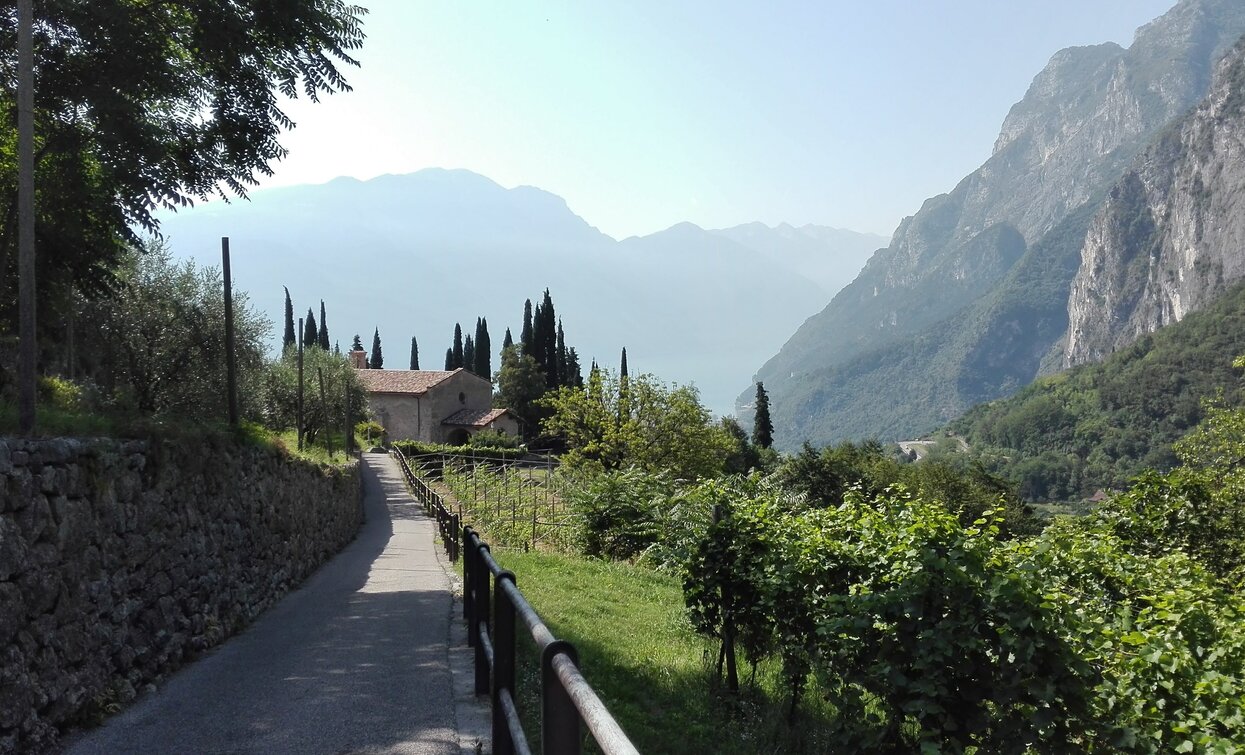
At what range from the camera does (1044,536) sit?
591 cm

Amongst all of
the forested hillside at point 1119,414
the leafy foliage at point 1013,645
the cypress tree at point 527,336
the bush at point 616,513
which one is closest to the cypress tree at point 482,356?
the cypress tree at point 527,336

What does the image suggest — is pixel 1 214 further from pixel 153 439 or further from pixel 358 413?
pixel 358 413

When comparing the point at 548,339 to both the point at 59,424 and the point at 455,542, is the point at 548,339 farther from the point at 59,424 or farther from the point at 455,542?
the point at 59,424

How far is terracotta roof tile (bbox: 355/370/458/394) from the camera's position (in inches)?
2827

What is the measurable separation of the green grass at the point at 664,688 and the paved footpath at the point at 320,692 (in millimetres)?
726

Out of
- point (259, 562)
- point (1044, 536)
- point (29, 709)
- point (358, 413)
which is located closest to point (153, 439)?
point (29, 709)

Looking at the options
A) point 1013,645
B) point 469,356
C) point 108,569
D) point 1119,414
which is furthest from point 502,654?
point 1119,414

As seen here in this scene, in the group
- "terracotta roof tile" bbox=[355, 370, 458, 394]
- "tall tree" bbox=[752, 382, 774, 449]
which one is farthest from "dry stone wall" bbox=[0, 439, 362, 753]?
"tall tree" bbox=[752, 382, 774, 449]

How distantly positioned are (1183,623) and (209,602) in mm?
8550

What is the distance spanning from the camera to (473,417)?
7075cm

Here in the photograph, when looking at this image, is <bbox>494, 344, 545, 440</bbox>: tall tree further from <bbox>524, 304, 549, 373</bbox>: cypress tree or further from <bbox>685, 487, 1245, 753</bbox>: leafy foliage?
<bbox>685, 487, 1245, 753</bbox>: leafy foliage

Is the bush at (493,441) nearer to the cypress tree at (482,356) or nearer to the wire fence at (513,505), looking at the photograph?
the wire fence at (513,505)

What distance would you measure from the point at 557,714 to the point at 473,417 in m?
69.6

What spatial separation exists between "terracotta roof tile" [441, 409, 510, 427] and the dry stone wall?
5771 centimetres
